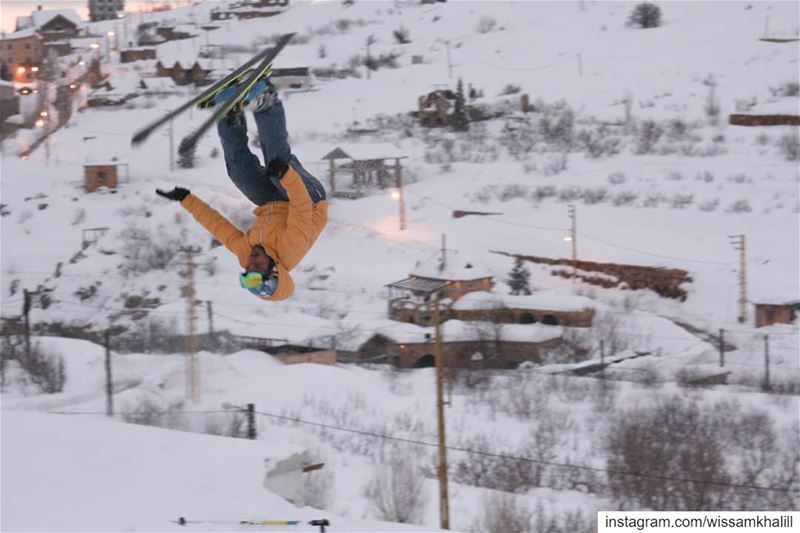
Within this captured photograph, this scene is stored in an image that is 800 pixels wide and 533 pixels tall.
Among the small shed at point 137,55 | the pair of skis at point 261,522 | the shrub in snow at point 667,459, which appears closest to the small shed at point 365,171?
the shrub in snow at point 667,459

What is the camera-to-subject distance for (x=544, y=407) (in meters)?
17.6

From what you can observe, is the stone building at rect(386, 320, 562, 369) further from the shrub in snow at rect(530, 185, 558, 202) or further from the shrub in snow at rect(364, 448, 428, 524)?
the shrub in snow at rect(530, 185, 558, 202)

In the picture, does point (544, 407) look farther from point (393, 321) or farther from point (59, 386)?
point (59, 386)

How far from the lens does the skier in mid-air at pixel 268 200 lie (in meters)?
4.07

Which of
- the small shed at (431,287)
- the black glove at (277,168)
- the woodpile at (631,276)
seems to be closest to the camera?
the black glove at (277,168)

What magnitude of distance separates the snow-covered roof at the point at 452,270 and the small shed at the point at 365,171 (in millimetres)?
3622

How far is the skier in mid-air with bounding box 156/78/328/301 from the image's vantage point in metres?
4.07

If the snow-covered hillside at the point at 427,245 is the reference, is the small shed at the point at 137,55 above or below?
above

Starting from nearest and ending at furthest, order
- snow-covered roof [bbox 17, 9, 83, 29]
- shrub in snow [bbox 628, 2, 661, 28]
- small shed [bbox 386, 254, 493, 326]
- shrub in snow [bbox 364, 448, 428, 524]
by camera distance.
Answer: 1. shrub in snow [bbox 364, 448, 428, 524]
2. small shed [bbox 386, 254, 493, 326]
3. shrub in snow [bbox 628, 2, 661, 28]
4. snow-covered roof [bbox 17, 9, 83, 29]

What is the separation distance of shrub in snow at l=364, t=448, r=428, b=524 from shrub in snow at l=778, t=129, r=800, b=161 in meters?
21.0

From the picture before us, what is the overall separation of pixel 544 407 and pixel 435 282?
654 centimetres

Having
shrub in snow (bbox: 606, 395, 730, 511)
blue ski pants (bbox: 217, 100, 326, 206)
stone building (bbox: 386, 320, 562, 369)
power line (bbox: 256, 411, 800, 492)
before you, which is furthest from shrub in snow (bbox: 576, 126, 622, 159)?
blue ski pants (bbox: 217, 100, 326, 206)

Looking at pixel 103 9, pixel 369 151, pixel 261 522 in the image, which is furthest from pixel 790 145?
pixel 103 9

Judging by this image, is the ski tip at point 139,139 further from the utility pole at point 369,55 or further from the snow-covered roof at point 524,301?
the utility pole at point 369,55
